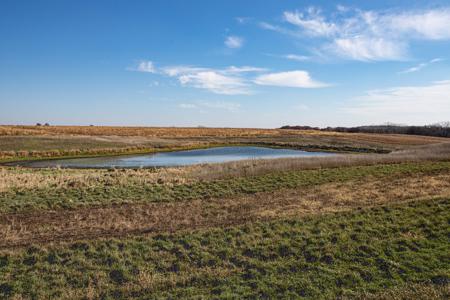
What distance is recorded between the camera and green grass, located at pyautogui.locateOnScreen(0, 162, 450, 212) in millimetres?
17281

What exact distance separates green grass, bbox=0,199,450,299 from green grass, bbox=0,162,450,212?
256 inches

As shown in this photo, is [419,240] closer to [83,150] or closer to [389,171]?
[389,171]

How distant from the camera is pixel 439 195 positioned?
53.4 feet

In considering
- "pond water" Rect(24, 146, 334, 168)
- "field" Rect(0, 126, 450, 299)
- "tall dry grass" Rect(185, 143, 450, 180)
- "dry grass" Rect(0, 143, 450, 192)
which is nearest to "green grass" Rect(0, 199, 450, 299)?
"field" Rect(0, 126, 450, 299)

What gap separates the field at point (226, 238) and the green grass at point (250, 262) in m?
0.04

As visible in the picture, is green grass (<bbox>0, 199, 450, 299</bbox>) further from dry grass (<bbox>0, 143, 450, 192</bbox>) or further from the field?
dry grass (<bbox>0, 143, 450, 192</bbox>)

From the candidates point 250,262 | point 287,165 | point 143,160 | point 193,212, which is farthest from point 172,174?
point 143,160

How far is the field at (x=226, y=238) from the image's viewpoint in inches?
327

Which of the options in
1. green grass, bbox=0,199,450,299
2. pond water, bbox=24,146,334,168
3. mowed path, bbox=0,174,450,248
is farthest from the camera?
pond water, bbox=24,146,334,168

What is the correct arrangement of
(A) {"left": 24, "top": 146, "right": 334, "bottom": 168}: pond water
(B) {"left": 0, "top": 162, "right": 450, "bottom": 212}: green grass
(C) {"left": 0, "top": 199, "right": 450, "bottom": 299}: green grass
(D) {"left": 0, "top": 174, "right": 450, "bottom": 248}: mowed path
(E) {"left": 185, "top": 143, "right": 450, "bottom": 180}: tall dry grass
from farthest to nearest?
1. (A) {"left": 24, "top": 146, "right": 334, "bottom": 168}: pond water
2. (E) {"left": 185, "top": 143, "right": 450, "bottom": 180}: tall dry grass
3. (B) {"left": 0, "top": 162, "right": 450, "bottom": 212}: green grass
4. (D) {"left": 0, "top": 174, "right": 450, "bottom": 248}: mowed path
5. (C) {"left": 0, "top": 199, "right": 450, "bottom": 299}: green grass

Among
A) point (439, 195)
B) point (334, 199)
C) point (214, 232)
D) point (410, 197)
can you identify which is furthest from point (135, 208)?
point (439, 195)

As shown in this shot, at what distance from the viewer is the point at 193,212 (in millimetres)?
15484

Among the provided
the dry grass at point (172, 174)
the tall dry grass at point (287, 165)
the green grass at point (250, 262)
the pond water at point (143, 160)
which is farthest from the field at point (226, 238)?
the pond water at point (143, 160)

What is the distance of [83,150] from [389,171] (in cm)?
4178
